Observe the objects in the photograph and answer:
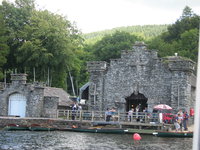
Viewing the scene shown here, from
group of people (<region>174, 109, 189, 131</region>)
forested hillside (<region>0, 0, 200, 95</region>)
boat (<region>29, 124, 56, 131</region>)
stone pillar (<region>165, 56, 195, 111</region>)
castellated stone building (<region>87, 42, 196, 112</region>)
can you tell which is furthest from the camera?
forested hillside (<region>0, 0, 200, 95</region>)

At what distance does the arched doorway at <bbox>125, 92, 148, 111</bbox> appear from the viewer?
3359 centimetres

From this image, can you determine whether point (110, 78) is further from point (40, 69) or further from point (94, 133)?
point (40, 69)

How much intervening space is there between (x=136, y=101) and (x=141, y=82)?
8.09 ft

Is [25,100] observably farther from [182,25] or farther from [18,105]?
[182,25]

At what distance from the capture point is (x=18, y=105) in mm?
34656

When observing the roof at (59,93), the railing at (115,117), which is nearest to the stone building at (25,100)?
the railing at (115,117)

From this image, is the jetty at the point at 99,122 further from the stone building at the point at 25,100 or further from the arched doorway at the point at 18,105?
the arched doorway at the point at 18,105

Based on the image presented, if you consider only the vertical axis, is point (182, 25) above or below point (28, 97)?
above

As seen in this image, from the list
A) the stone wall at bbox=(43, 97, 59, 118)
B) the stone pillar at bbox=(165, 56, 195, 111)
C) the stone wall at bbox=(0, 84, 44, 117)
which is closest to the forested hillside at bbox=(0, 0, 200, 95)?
the stone wall at bbox=(0, 84, 44, 117)

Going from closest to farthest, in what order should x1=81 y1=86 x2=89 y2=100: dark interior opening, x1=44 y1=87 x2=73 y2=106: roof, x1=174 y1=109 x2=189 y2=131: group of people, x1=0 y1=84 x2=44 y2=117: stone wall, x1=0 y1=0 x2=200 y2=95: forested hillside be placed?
1. x1=174 y1=109 x2=189 y2=131: group of people
2. x1=0 y1=84 x2=44 y2=117: stone wall
3. x1=44 y1=87 x2=73 y2=106: roof
4. x1=81 y1=86 x2=89 y2=100: dark interior opening
5. x1=0 y1=0 x2=200 y2=95: forested hillside

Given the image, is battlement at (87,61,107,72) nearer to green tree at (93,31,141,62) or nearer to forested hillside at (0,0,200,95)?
forested hillside at (0,0,200,95)

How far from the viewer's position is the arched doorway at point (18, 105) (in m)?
34.6

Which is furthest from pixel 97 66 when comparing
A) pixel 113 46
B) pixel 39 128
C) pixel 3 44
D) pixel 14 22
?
pixel 113 46

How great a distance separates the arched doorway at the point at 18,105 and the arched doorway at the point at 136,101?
985 centimetres
